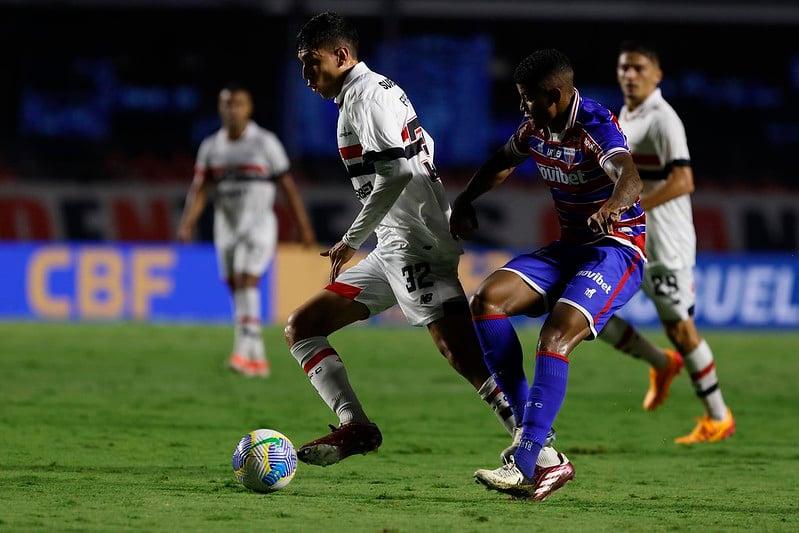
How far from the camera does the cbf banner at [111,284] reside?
57.0 feet

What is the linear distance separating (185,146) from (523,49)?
7.80 m

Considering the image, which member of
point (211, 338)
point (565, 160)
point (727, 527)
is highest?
point (565, 160)

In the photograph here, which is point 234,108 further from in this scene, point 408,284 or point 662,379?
point 408,284

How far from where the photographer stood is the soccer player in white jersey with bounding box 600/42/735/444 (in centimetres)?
829

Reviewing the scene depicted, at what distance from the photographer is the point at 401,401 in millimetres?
10141

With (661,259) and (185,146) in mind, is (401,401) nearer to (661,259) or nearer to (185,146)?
(661,259)

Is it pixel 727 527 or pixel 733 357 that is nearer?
pixel 727 527

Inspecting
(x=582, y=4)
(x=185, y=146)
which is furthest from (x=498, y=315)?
(x=582, y=4)

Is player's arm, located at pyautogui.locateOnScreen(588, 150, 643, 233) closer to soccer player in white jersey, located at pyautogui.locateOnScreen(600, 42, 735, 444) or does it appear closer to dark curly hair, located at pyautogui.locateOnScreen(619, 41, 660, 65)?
soccer player in white jersey, located at pyautogui.locateOnScreen(600, 42, 735, 444)

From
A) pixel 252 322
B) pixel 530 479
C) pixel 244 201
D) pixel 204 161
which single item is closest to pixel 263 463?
pixel 530 479

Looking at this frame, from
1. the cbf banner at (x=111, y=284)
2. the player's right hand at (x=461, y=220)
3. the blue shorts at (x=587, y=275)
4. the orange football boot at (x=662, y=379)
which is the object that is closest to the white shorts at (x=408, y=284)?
the player's right hand at (x=461, y=220)

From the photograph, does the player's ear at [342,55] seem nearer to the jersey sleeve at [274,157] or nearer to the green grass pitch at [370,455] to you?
the green grass pitch at [370,455]

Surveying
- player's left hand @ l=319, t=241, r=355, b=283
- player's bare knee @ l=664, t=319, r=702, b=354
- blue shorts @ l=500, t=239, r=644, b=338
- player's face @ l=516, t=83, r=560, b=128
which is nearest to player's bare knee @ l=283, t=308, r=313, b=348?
player's left hand @ l=319, t=241, r=355, b=283

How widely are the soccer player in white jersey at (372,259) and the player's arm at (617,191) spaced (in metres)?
0.91
